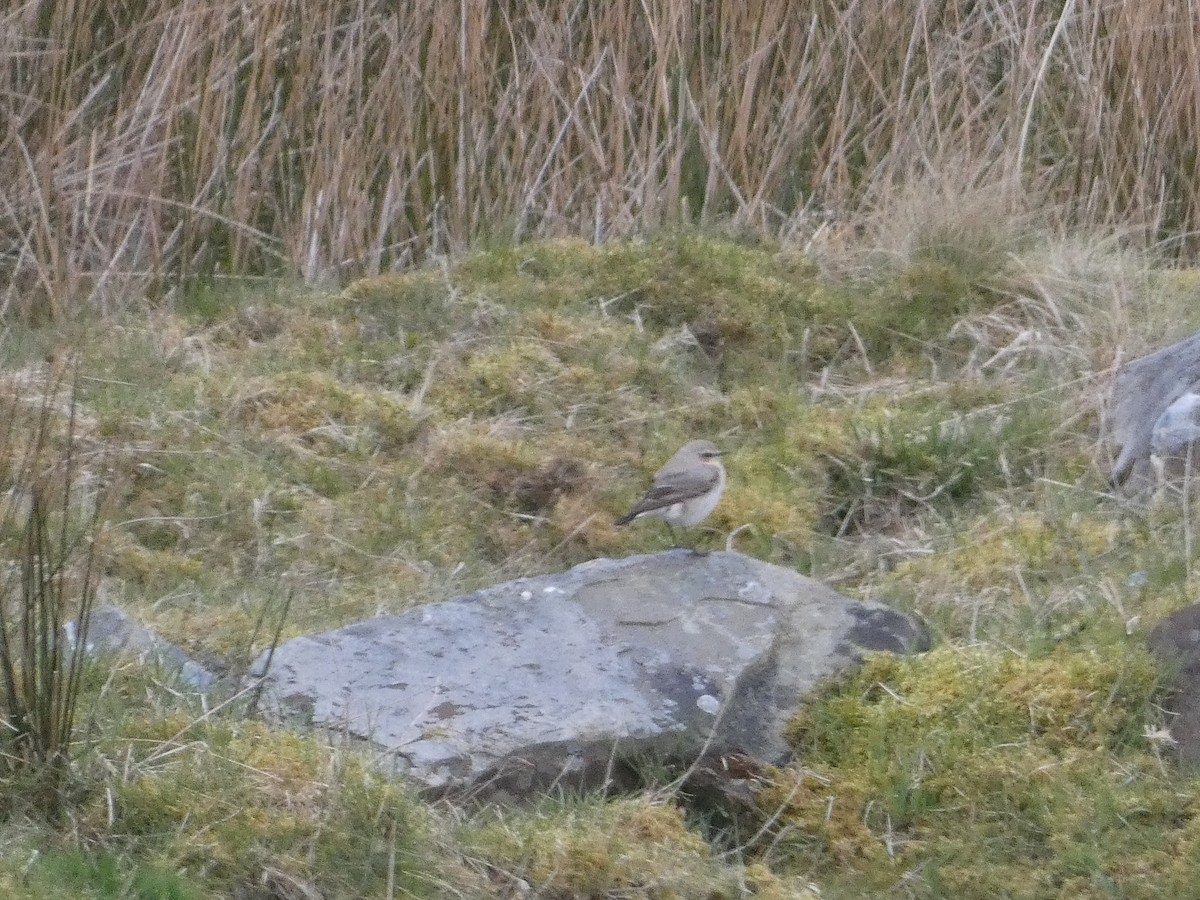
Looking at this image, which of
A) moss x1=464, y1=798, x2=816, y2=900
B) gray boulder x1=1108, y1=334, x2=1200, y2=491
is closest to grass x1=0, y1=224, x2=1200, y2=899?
moss x1=464, y1=798, x2=816, y2=900

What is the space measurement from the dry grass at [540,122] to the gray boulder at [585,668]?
271 centimetres

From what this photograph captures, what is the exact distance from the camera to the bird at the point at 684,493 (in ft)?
14.4

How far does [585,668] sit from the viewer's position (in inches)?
140

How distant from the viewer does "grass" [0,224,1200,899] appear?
296 centimetres

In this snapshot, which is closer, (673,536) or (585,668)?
(585,668)

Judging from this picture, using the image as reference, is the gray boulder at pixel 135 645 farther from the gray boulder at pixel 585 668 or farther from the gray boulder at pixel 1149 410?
the gray boulder at pixel 1149 410

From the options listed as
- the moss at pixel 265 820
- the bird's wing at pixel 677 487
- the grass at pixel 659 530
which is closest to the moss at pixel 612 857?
the grass at pixel 659 530

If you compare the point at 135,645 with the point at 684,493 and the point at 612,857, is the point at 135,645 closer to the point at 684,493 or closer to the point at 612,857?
the point at 612,857

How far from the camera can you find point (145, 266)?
637 cm

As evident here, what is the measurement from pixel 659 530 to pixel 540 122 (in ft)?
7.11

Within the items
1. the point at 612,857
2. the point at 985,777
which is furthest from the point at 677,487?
the point at 612,857


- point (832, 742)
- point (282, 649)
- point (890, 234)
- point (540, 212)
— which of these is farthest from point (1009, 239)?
point (282, 649)

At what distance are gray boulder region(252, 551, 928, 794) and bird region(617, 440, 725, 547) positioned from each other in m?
0.45

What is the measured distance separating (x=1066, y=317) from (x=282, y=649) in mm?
3087
